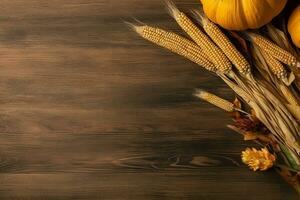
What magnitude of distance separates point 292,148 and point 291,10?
40cm

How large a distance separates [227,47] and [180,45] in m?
0.14

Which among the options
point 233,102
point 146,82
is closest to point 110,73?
point 146,82

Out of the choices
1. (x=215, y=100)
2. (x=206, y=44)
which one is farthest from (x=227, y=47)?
(x=215, y=100)

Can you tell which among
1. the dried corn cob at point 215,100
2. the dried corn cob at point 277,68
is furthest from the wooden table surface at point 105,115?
the dried corn cob at point 277,68

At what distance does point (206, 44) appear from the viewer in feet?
4.17

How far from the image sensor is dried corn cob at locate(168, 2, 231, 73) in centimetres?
126

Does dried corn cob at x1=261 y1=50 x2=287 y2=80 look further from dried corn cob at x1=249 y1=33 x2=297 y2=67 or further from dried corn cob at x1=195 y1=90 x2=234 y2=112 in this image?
dried corn cob at x1=195 y1=90 x2=234 y2=112

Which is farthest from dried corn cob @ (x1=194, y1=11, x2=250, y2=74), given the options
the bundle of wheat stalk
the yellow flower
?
the yellow flower

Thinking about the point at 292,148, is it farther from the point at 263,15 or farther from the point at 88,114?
the point at 88,114

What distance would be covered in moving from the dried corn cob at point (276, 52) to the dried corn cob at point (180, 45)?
155mm

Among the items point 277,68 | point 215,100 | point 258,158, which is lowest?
point 258,158

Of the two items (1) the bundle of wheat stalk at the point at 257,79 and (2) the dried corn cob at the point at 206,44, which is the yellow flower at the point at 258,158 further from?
(2) the dried corn cob at the point at 206,44

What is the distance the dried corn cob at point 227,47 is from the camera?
1248 millimetres

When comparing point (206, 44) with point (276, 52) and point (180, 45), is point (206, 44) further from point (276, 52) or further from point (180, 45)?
point (276, 52)
